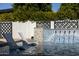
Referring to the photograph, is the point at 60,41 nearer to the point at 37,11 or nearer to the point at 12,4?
the point at 37,11

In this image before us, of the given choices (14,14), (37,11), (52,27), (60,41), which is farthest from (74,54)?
(14,14)

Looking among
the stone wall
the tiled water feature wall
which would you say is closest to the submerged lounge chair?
the stone wall

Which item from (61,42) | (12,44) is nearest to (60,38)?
(61,42)

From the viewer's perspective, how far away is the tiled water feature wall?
18.3 feet

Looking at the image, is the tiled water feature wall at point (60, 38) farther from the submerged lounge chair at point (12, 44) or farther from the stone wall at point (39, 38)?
the submerged lounge chair at point (12, 44)

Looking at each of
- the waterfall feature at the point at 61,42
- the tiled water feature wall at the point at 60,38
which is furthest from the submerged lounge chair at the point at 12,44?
the waterfall feature at the point at 61,42

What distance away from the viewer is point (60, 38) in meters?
5.55

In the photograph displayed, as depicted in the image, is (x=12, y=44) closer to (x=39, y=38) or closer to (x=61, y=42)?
(x=39, y=38)

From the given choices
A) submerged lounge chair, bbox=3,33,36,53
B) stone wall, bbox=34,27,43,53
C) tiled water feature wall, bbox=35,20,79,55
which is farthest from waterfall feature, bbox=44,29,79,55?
submerged lounge chair, bbox=3,33,36,53

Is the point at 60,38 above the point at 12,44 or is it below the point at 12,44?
above

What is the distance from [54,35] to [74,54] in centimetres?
71

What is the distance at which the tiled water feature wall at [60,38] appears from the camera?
557cm

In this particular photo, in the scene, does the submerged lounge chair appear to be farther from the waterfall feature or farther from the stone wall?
the waterfall feature

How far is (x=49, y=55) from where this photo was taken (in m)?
5.53
